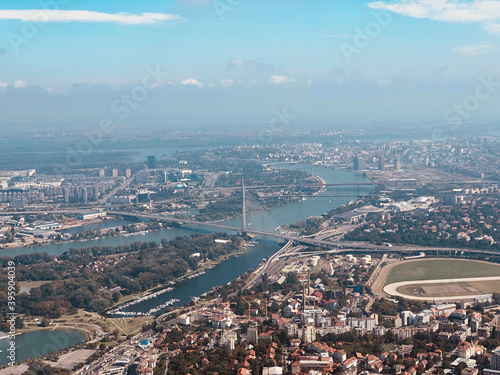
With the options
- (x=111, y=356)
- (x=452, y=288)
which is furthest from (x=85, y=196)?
(x=111, y=356)

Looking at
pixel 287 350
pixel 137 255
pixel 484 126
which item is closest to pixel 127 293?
pixel 137 255

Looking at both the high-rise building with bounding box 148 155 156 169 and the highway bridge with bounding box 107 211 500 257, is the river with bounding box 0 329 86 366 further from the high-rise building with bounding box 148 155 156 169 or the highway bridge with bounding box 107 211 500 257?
the high-rise building with bounding box 148 155 156 169

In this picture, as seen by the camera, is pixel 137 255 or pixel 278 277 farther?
pixel 137 255

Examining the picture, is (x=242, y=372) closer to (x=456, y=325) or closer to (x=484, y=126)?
(x=456, y=325)

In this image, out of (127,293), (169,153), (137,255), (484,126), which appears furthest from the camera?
(484,126)

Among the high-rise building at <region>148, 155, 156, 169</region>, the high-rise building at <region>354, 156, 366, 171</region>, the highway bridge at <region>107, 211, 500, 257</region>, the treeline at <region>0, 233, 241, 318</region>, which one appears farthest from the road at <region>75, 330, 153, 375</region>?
the high-rise building at <region>148, 155, 156, 169</region>

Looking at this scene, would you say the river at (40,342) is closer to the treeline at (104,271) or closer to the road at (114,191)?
the treeline at (104,271)
